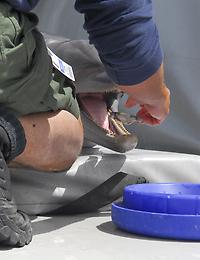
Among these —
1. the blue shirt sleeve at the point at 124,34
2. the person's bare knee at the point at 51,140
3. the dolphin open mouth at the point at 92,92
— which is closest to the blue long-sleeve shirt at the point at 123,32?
the blue shirt sleeve at the point at 124,34

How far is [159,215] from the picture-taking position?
A: 35.0 inches

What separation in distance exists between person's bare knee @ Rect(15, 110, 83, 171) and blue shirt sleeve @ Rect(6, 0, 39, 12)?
16cm

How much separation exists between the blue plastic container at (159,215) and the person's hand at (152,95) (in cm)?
18

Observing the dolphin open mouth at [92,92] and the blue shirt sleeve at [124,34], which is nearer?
the blue shirt sleeve at [124,34]

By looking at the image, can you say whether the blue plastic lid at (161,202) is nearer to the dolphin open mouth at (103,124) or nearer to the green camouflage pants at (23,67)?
the green camouflage pants at (23,67)

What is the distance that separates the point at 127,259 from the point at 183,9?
3.54ft

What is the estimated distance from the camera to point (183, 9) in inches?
67.9

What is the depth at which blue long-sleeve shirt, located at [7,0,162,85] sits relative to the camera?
36.7 inches

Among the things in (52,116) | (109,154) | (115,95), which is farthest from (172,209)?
(115,95)

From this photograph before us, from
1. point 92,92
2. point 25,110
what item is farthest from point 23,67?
point 92,92

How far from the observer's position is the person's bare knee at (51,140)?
0.99 m

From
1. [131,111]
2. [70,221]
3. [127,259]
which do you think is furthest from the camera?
[131,111]

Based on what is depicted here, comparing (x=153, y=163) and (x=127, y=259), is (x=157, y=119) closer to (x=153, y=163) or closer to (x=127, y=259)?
(x=153, y=163)

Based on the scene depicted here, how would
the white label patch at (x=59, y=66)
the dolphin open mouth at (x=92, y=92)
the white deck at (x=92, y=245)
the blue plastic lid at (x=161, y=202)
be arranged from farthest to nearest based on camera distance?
the dolphin open mouth at (x=92, y=92) < the white label patch at (x=59, y=66) < the blue plastic lid at (x=161, y=202) < the white deck at (x=92, y=245)
